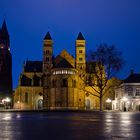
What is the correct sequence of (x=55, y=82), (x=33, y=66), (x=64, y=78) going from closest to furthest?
1. (x=64, y=78)
2. (x=55, y=82)
3. (x=33, y=66)

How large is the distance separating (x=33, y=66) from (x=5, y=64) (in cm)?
2983

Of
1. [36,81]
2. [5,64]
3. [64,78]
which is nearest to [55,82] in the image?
[64,78]

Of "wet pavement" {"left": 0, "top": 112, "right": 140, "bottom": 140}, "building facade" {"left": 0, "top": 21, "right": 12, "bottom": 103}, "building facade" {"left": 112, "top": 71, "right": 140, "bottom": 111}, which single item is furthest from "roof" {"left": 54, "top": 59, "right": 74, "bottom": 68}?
"wet pavement" {"left": 0, "top": 112, "right": 140, "bottom": 140}

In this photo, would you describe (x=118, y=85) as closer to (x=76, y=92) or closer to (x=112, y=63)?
(x=76, y=92)

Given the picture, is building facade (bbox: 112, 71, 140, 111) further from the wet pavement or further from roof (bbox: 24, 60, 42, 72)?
the wet pavement

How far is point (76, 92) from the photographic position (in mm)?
122375

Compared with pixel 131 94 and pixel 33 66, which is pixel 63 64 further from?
pixel 131 94

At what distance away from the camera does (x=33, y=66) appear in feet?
466

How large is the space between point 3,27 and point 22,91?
4474cm

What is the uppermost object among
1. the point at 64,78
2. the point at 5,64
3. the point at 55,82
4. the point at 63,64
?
the point at 5,64

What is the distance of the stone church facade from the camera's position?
393 feet

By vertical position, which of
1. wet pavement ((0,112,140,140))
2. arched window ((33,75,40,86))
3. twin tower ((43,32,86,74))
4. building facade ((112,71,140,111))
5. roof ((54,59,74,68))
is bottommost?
wet pavement ((0,112,140,140))

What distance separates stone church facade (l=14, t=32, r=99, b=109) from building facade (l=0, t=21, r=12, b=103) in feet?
92.1

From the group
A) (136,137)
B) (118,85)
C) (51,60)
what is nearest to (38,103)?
(51,60)
